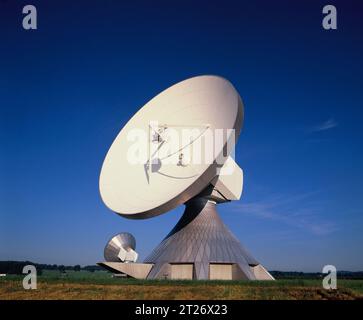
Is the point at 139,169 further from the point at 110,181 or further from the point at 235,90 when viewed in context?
the point at 235,90

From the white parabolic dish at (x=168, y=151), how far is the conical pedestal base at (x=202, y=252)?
8423mm

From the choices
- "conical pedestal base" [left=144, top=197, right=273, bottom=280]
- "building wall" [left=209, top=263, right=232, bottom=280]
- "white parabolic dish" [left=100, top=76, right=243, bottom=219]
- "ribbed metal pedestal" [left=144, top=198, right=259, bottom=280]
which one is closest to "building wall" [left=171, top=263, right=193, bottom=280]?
"conical pedestal base" [left=144, top=197, right=273, bottom=280]

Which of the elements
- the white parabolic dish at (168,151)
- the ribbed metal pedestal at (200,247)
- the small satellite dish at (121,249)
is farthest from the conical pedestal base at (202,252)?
the white parabolic dish at (168,151)

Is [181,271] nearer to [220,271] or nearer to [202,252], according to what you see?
[202,252]

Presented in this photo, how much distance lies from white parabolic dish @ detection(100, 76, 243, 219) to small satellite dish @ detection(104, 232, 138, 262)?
11.3 metres

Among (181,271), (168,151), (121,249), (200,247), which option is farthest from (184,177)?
(121,249)

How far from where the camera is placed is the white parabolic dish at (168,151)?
29484mm

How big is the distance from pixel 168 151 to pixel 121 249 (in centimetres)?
1371

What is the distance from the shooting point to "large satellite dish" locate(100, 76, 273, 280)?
30.1m

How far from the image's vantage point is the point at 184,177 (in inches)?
1223

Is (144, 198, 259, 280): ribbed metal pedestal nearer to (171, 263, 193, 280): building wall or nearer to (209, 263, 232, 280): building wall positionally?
(171, 263, 193, 280): building wall

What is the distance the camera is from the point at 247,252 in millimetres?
40469
